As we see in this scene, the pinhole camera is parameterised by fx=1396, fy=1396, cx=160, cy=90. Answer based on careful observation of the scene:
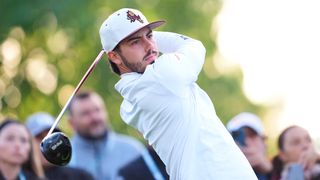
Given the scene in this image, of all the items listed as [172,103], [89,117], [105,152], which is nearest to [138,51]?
[172,103]

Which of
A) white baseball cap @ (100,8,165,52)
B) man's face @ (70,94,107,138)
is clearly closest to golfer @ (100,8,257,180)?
white baseball cap @ (100,8,165,52)

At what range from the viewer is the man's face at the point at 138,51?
9828 millimetres

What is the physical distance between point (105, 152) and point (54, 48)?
11.2m

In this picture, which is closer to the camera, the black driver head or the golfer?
the golfer

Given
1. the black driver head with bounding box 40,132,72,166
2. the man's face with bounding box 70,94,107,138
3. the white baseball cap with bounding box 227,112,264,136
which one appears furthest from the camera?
the man's face with bounding box 70,94,107,138

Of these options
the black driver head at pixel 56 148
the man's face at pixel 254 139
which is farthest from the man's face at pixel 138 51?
the man's face at pixel 254 139

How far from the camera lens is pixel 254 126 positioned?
13539 millimetres

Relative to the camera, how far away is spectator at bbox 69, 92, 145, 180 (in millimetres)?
14422

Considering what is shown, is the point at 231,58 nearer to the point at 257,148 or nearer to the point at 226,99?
the point at 226,99

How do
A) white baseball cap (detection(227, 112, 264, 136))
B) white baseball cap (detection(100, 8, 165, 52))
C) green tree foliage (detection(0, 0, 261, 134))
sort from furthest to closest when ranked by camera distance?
1. green tree foliage (detection(0, 0, 261, 134))
2. white baseball cap (detection(227, 112, 264, 136))
3. white baseball cap (detection(100, 8, 165, 52))

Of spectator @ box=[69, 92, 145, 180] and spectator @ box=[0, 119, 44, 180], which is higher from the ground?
spectator @ box=[0, 119, 44, 180]

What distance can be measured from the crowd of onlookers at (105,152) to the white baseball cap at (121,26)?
3.18 metres

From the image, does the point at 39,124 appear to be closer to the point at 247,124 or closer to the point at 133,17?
the point at 247,124

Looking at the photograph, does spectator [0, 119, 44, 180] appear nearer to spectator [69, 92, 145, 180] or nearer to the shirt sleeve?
spectator [69, 92, 145, 180]
